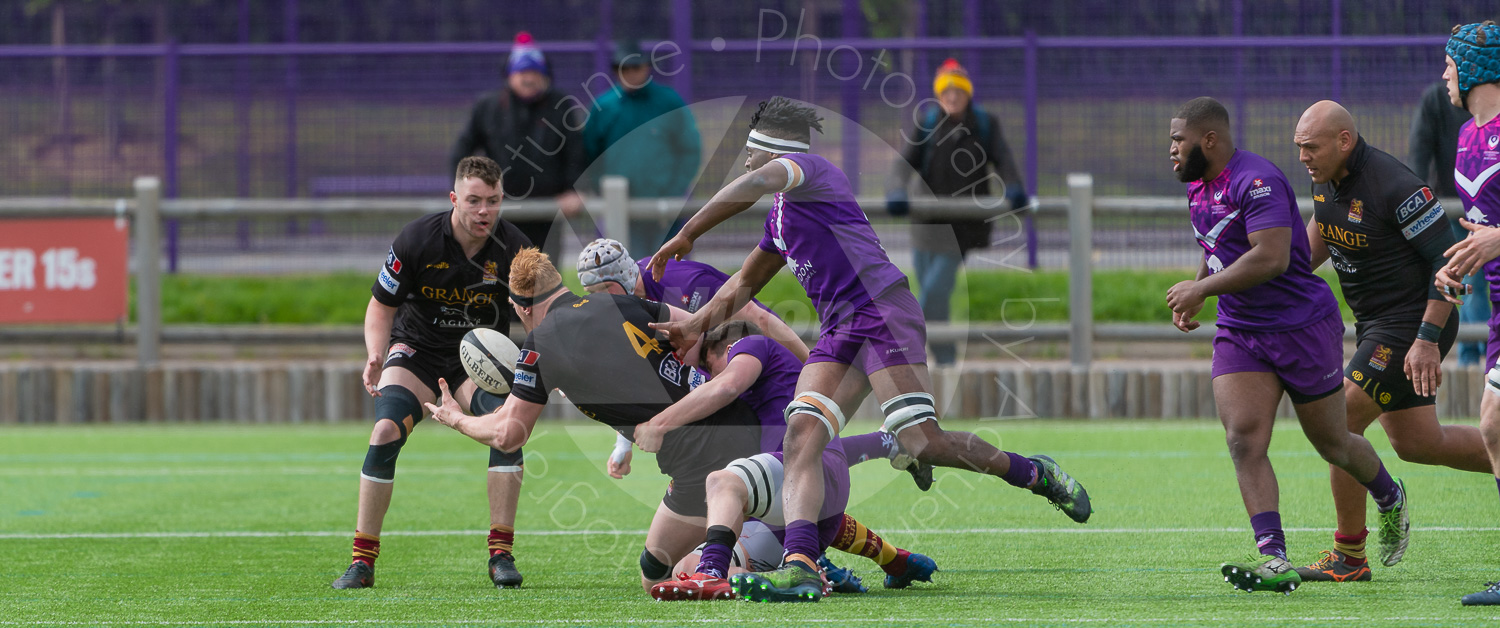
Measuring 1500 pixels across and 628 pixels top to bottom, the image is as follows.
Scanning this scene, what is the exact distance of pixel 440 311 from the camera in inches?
271

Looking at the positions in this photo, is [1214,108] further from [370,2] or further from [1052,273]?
[370,2]

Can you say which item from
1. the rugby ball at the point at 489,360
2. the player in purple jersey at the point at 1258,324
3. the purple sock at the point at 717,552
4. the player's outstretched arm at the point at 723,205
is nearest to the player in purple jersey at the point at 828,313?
the player's outstretched arm at the point at 723,205

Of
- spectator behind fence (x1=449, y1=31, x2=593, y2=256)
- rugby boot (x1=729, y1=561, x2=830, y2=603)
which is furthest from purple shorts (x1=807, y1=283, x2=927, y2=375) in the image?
spectator behind fence (x1=449, y1=31, x2=593, y2=256)

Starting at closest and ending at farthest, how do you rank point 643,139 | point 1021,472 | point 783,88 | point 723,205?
1. point 723,205
2. point 1021,472
3. point 643,139
4. point 783,88

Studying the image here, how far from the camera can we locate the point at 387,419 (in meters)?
6.52

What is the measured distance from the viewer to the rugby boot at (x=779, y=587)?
5.44 metres

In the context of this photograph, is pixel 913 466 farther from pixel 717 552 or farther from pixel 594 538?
pixel 594 538

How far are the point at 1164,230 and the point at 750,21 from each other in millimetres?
4855

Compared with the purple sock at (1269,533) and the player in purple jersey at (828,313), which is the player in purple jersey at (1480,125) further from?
the player in purple jersey at (828,313)

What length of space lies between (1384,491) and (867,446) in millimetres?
1915

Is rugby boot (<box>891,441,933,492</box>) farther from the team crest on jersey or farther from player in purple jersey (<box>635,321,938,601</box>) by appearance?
the team crest on jersey

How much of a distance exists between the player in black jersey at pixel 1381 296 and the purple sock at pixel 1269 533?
0.87 feet

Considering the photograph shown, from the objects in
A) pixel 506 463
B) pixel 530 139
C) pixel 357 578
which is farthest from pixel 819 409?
A: pixel 530 139

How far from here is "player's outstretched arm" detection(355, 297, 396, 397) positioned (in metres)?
6.58
